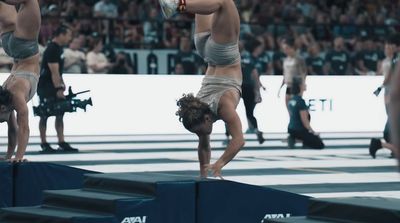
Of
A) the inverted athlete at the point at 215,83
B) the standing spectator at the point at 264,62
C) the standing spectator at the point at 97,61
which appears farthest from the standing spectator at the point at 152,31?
the inverted athlete at the point at 215,83

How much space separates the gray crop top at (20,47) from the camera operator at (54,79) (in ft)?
16.9

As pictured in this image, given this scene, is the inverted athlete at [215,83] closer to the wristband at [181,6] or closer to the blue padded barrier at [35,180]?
the wristband at [181,6]

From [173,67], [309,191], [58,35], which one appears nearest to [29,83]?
[309,191]

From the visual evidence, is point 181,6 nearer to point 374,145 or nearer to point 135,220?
point 135,220

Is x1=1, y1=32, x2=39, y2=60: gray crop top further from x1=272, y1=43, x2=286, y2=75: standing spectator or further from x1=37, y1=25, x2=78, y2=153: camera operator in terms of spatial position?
x1=272, y1=43, x2=286, y2=75: standing spectator

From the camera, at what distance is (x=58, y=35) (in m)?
16.0

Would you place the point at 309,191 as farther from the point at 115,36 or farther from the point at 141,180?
the point at 115,36

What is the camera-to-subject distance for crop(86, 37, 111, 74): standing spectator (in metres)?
21.6

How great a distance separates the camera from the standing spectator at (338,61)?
2544cm

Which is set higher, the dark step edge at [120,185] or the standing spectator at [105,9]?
the standing spectator at [105,9]

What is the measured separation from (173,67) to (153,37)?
1078mm

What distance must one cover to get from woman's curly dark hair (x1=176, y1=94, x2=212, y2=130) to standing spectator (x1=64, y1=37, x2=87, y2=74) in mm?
10889

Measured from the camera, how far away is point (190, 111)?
369 inches

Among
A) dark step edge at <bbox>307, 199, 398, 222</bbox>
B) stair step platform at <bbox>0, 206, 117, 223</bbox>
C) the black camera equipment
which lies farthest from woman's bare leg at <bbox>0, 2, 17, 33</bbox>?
the black camera equipment
